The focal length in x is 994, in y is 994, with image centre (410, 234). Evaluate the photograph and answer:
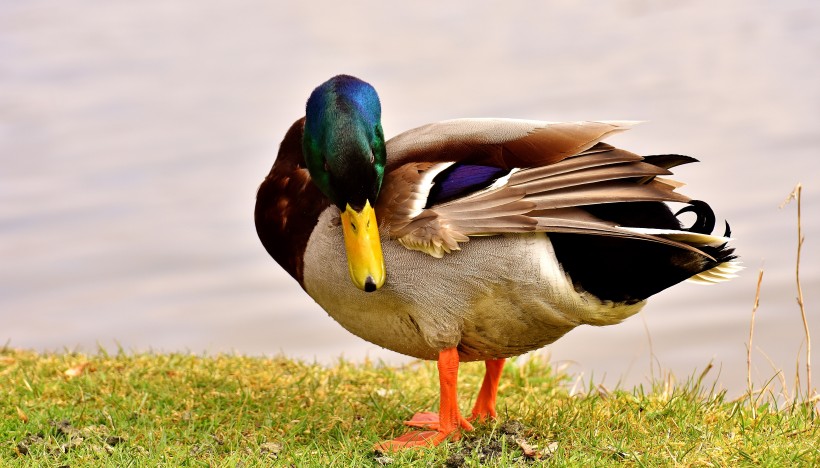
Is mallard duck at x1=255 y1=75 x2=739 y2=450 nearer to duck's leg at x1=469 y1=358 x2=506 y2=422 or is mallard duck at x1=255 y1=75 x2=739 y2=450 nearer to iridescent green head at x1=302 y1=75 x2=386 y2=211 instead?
iridescent green head at x1=302 y1=75 x2=386 y2=211

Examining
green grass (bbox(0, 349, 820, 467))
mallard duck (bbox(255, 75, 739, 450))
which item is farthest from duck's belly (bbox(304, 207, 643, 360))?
green grass (bbox(0, 349, 820, 467))

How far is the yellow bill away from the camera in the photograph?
3.76 m

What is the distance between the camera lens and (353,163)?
3.76 m

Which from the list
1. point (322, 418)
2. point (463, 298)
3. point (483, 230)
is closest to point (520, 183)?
point (483, 230)

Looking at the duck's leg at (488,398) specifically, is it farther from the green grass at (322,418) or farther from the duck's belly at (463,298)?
the duck's belly at (463,298)

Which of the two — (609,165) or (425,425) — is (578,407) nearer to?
(425,425)

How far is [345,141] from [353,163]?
0.09 metres

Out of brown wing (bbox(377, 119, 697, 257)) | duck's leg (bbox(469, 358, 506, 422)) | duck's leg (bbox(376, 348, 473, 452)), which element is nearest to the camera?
brown wing (bbox(377, 119, 697, 257))

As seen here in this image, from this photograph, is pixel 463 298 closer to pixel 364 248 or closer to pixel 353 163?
pixel 364 248

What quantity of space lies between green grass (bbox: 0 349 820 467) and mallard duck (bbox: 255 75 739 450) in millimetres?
379

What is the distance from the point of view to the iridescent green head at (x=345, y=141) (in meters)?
3.77

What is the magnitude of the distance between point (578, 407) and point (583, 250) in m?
0.97

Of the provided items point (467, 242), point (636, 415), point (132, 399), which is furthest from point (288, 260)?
point (636, 415)

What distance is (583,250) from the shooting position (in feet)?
12.4
